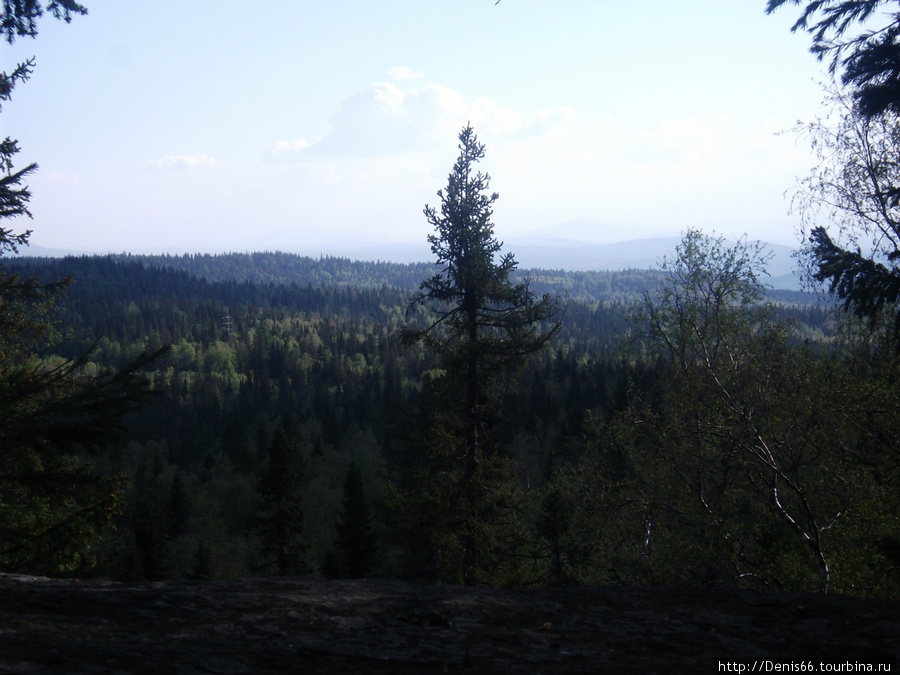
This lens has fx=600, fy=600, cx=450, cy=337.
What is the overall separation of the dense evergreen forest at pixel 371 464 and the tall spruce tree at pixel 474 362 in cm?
72

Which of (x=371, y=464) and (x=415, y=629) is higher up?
(x=415, y=629)

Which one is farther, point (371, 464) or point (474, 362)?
point (371, 464)

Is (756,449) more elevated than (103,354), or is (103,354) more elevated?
(756,449)

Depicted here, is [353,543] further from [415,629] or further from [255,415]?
[255,415]

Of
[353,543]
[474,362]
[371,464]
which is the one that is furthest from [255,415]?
[474,362]

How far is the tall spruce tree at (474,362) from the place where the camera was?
1427 centimetres

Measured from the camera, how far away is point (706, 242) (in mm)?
13688

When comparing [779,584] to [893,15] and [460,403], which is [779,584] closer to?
[460,403]

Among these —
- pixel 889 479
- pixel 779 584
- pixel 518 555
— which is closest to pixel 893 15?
pixel 889 479

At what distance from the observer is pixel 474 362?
14.7 meters

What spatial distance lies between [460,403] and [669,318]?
5352 mm

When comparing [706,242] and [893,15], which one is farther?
[706,242]

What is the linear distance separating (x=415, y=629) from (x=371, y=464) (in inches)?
2430

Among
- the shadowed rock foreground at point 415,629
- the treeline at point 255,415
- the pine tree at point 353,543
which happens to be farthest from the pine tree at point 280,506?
the shadowed rock foreground at point 415,629
